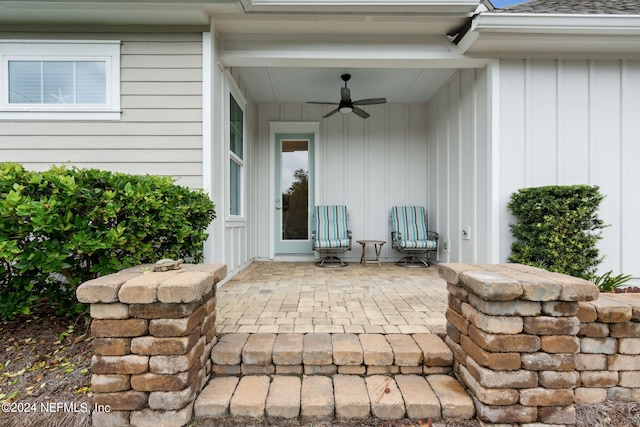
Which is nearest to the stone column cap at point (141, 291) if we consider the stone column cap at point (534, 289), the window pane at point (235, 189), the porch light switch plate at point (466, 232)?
the stone column cap at point (534, 289)

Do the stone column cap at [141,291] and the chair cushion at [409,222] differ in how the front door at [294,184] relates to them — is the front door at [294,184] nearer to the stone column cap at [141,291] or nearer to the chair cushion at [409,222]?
the chair cushion at [409,222]

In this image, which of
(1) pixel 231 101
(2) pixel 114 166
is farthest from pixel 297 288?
(1) pixel 231 101

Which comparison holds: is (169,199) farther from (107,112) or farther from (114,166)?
(107,112)

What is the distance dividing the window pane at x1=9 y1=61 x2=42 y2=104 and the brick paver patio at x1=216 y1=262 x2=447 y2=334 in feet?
8.54

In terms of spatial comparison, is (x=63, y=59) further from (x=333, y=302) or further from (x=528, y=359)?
(x=528, y=359)

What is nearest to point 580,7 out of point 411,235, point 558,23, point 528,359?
point 558,23

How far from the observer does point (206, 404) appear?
132 cm

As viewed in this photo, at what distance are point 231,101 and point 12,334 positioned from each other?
293 cm

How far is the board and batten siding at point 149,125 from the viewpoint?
113 inches

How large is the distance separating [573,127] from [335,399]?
362 cm

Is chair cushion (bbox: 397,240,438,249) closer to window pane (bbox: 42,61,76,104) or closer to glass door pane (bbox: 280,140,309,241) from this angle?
glass door pane (bbox: 280,140,309,241)

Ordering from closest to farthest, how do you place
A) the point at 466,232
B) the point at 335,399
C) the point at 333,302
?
the point at 335,399 → the point at 333,302 → the point at 466,232

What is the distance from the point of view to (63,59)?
283 centimetres

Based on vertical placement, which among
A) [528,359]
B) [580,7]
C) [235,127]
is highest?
[580,7]
